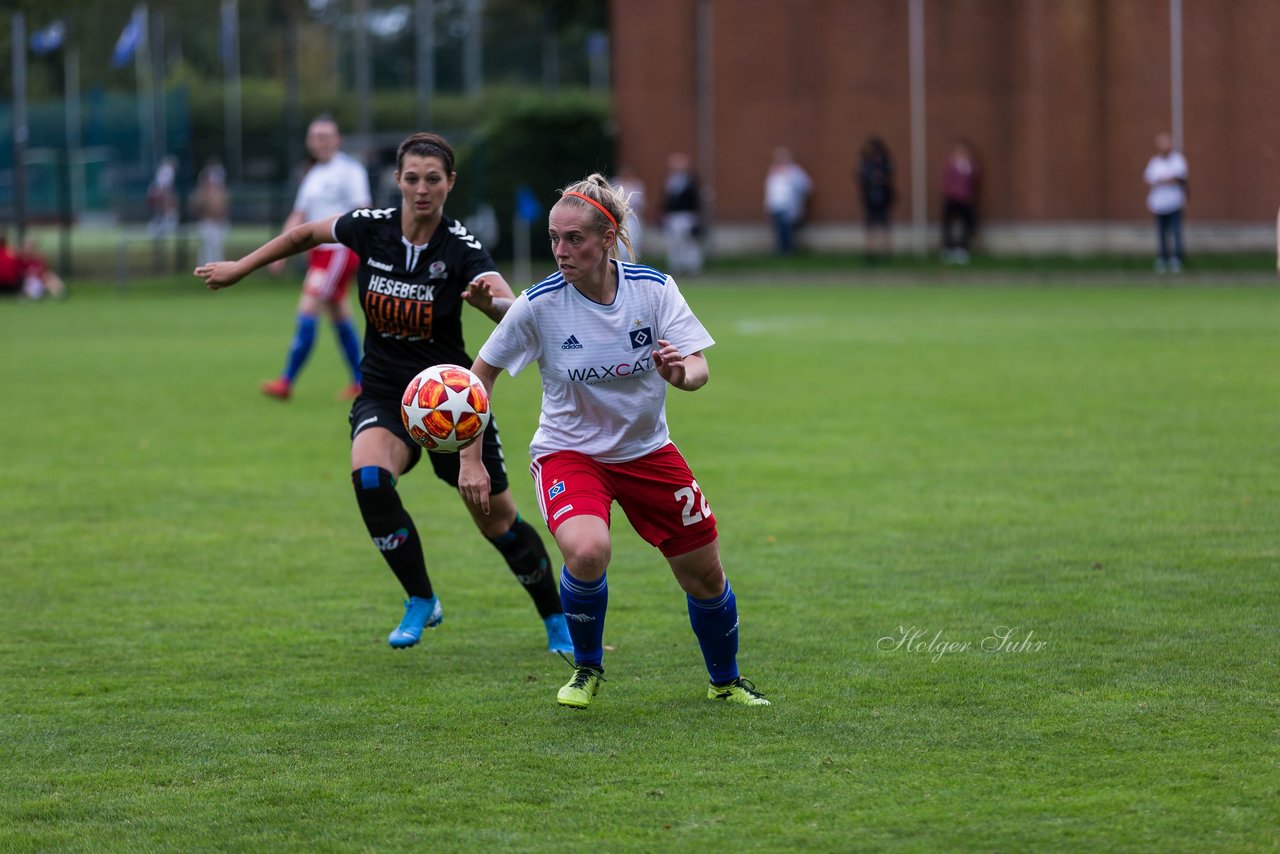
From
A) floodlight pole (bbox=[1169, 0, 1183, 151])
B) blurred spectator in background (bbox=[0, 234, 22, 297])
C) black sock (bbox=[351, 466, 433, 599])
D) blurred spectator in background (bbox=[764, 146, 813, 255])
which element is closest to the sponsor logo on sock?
black sock (bbox=[351, 466, 433, 599])

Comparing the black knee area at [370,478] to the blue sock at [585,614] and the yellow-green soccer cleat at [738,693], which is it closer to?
the blue sock at [585,614]

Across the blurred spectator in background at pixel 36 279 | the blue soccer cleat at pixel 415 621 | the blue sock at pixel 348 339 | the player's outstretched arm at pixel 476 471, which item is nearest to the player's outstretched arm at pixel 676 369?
the player's outstretched arm at pixel 476 471

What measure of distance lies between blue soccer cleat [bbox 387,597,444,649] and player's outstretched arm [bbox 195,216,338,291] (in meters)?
1.49

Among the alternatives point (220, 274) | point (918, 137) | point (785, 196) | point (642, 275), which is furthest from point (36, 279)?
point (642, 275)

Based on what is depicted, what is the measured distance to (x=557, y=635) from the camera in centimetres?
648

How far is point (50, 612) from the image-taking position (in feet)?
23.3

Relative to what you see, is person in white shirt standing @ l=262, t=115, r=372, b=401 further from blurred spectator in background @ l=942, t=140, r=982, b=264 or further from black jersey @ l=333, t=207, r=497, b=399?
blurred spectator in background @ l=942, t=140, r=982, b=264

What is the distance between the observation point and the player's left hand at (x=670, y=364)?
203 inches

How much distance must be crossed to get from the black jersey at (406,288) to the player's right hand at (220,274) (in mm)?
438

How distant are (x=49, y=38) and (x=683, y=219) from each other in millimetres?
17572

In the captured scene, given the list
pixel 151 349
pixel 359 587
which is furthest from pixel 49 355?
pixel 359 587

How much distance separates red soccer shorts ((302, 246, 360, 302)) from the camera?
14.1m

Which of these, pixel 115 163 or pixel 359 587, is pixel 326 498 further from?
pixel 115 163
